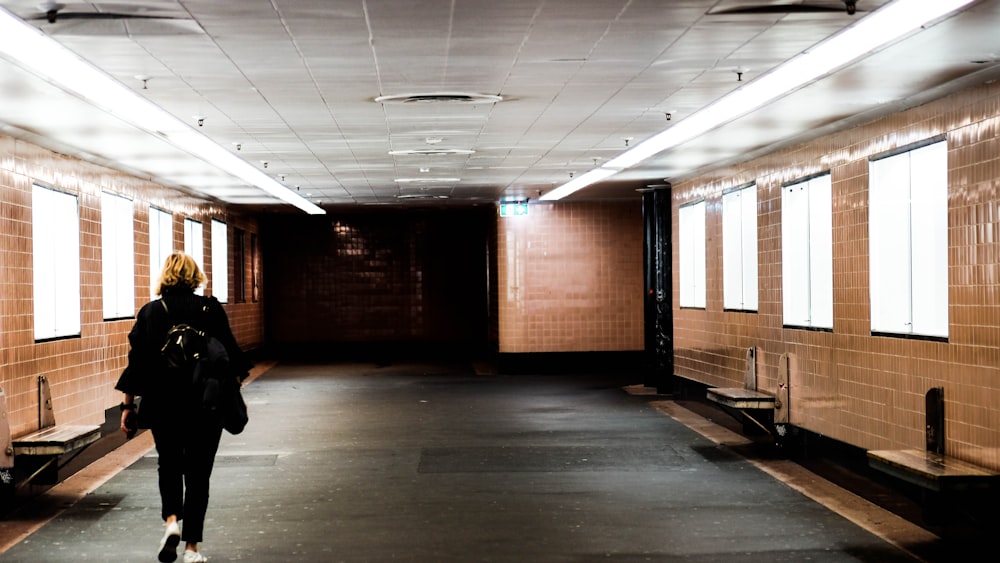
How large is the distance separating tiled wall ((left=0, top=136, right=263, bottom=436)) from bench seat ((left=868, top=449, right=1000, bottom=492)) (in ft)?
20.3

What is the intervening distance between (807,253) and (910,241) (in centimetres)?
202

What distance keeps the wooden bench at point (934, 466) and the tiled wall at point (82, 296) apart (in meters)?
6.22

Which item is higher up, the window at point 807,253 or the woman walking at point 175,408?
the window at point 807,253

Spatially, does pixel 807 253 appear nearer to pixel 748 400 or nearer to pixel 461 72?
pixel 748 400

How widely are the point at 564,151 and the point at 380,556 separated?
6.37 metres

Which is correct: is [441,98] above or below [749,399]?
above

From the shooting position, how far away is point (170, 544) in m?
5.64

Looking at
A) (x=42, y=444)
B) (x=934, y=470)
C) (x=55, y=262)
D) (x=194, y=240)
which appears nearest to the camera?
(x=934, y=470)

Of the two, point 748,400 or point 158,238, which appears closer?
point 748,400

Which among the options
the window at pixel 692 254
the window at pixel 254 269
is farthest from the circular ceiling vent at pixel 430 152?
the window at pixel 254 269

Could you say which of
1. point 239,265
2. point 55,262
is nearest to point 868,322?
point 55,262

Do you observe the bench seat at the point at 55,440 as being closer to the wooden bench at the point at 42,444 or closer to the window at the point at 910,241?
the wooden bench at the point at 42,444

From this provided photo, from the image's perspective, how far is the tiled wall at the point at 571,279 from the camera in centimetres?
1897

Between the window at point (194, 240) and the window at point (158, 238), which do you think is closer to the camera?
the window at point (158, 238)
